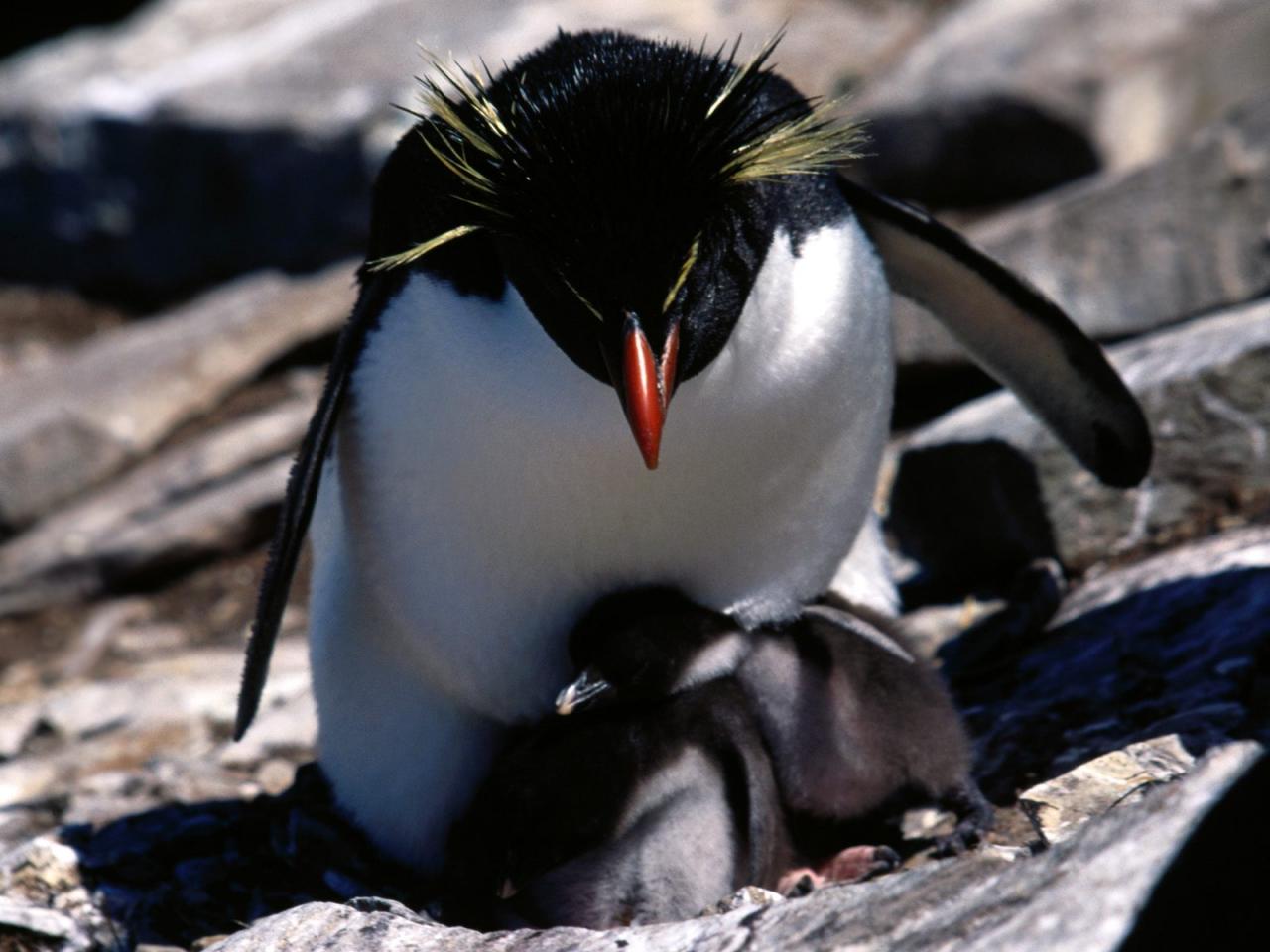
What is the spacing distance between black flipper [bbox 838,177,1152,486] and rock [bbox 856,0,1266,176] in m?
2.73

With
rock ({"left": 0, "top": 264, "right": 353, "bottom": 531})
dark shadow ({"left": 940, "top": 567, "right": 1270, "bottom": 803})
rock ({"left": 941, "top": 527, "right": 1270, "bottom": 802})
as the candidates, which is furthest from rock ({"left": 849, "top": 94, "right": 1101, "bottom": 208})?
dark shadow ({"left": 940, "top": 567, "right": 1270, "bottom": 803})

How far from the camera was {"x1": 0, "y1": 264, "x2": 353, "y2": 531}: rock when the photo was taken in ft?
17.3

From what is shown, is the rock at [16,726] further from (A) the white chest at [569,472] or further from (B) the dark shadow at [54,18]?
(B) the dark shadow at [54,18]

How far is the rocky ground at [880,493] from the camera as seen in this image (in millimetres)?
1833

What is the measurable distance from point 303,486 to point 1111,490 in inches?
57.4

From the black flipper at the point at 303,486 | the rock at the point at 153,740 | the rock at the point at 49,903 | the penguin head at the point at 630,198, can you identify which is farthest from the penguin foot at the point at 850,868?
the rock at the point at 153,740

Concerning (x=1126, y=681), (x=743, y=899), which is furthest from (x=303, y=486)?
(x=1126, y=681)

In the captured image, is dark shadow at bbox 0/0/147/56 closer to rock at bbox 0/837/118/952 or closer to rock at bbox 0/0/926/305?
rock at bbox 0/0/926/305

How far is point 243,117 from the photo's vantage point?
661 cm

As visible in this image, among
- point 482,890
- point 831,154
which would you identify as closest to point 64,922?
point 482,890

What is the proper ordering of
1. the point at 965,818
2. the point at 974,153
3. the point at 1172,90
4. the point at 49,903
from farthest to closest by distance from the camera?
the point at 974,153 → the point at 1172,90 → the point at 49,903 → the point at 965,818

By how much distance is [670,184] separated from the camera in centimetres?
182

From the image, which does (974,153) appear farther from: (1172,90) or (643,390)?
(643,390)

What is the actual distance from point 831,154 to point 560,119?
40 cm
